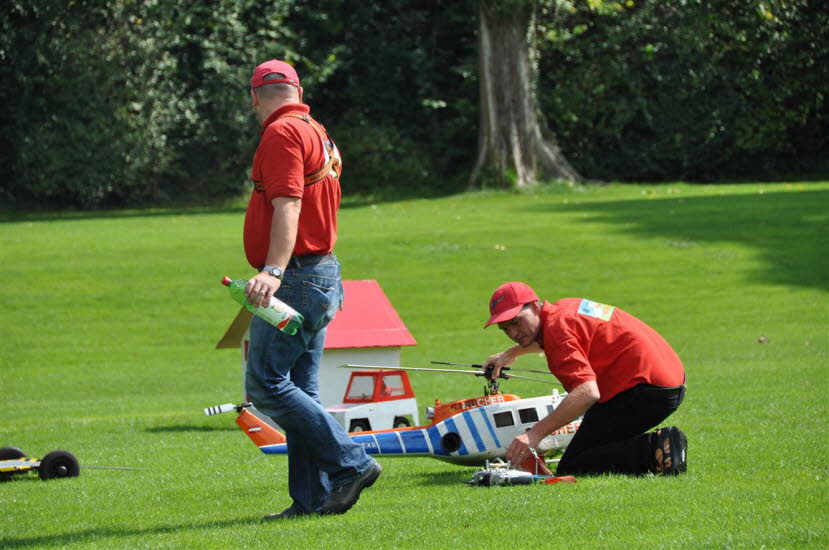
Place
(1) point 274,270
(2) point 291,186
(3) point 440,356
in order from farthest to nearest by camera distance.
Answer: (3) point 440,356, (2) point 291,186, (1) point 274,270

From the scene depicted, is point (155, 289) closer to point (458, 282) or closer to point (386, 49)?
point (458, 282)

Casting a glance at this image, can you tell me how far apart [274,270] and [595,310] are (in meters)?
2.12

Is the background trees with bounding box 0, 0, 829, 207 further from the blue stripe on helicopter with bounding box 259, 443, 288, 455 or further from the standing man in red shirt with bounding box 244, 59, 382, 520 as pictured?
→ the standing man in red shirt with bounding box 244, 59, 382, 520

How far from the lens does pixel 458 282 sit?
17.9 m

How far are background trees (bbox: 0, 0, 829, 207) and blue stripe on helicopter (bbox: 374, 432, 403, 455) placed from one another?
23878 millimetres

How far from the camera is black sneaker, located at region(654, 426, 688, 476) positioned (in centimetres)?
610

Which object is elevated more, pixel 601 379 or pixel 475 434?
pixel 601 379

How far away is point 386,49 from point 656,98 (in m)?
7.46

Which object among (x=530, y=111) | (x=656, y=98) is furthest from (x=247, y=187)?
(x=656, y=98)

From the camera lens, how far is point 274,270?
16.1ft

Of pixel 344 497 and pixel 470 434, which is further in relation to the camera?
pixel 470 434

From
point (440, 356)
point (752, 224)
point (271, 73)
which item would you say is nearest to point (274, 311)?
point (271, 73)

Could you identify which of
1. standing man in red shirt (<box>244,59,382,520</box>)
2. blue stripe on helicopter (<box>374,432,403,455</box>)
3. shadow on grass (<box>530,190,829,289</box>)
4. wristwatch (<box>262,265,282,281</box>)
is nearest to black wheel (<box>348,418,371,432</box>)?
blue stripe on helicopter (<box>374,432,403,455</box>)

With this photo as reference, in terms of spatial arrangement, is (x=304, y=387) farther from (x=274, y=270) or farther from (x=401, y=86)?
(x=401, y=86)
